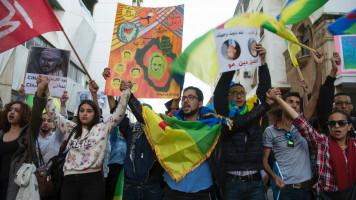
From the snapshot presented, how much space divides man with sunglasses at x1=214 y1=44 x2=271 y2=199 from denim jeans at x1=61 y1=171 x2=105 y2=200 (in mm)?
1319

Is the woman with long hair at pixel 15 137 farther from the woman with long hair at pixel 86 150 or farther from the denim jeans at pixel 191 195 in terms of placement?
the denim jeans at pixel 191 195

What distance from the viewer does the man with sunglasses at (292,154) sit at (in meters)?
3.12

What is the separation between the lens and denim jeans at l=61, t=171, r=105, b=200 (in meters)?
3.00

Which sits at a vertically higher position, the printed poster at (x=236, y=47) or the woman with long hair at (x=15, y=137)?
the printed poster at (x=236, y=47)

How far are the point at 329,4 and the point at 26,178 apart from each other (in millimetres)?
10392

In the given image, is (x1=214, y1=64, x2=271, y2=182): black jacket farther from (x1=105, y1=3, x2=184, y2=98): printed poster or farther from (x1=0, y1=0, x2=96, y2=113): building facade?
(x1=0, y1=0, x2=96, y2=113): building facade

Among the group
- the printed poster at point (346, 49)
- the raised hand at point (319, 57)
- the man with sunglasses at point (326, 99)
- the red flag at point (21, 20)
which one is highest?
the printed poster at point (346, 49)

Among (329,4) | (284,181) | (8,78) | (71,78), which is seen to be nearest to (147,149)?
(284,181)

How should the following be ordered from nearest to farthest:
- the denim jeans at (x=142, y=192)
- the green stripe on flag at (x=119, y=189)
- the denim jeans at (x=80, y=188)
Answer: the denim jeans at (x=80, y=188) → the denim jeans at (x=142, y=192) → the green stripe on flag at (x=119, y=189)

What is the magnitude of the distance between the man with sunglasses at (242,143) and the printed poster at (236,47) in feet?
0.34

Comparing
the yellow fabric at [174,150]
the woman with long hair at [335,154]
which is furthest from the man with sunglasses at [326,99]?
the yellow fabric at [174,150]

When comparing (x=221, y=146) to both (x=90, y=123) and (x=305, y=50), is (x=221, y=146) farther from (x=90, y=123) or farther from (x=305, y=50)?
(x=305, y=50)

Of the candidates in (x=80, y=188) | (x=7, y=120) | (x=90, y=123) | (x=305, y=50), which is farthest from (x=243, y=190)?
(x=305, y=50)

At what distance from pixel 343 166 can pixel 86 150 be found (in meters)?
2.53
